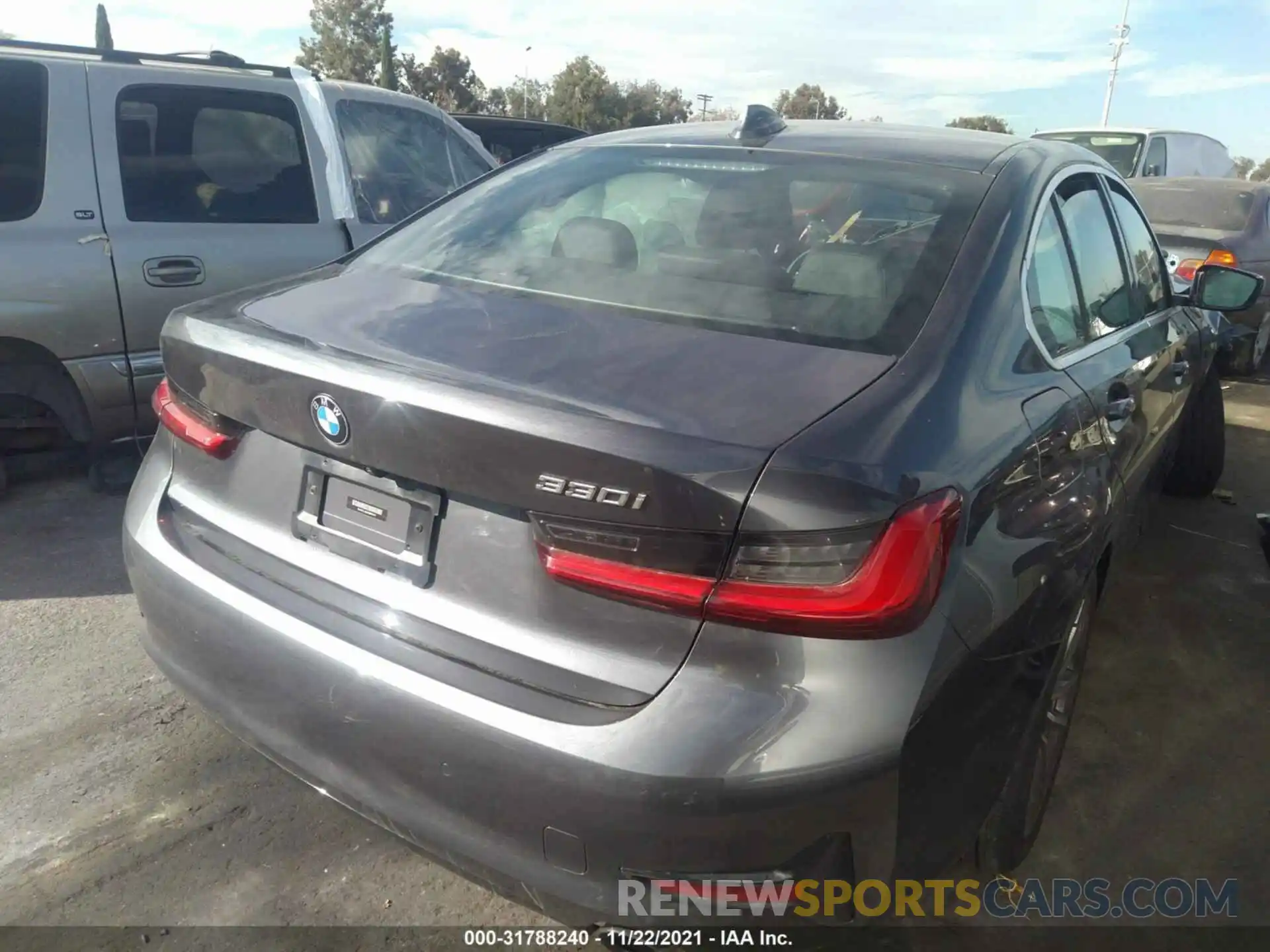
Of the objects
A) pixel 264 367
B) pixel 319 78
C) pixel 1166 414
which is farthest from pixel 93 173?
pixel 1166 414

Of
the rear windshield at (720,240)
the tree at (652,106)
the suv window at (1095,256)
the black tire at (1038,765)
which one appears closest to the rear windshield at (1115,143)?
the suv window at (1095,256)

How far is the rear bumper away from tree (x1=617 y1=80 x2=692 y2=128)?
168 ft

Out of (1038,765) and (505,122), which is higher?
(505,122)

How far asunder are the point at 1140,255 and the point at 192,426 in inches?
121

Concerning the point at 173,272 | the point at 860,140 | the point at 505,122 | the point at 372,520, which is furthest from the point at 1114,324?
the point at 505,122

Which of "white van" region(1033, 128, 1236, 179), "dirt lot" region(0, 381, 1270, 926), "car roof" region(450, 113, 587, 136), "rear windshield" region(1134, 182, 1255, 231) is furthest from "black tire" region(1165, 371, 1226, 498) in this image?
"white van" region(1033, 128, 1236, 179)

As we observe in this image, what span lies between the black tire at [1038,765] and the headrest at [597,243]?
1.30m

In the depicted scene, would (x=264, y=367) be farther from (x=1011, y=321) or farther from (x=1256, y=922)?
(x=1256, y=922)

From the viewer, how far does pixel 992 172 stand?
7.55 feet

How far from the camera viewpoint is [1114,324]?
2.79 metres

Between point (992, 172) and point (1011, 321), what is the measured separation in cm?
53

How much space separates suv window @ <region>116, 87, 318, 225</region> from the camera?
4121 mm

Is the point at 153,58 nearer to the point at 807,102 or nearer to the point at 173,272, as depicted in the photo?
the point at 173,272

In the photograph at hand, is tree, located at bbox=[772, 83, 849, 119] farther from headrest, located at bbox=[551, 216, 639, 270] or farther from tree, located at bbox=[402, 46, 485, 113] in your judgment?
headrest, located at bbox=[551, 216, 639, 270]
